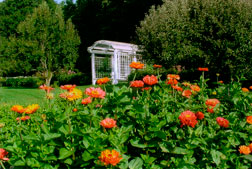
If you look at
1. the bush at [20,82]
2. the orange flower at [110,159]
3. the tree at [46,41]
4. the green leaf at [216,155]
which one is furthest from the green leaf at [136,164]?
the bush at [20,82]

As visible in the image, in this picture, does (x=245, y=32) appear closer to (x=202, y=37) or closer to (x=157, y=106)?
(x=202, y=37)

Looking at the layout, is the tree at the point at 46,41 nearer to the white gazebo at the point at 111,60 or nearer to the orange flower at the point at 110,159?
the white gazebo at the point at 111,60

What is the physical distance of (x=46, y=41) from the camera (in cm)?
1019

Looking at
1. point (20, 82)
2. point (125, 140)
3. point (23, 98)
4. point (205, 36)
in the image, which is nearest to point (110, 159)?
point (125, 140)

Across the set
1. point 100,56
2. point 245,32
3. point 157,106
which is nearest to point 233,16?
point 245,32

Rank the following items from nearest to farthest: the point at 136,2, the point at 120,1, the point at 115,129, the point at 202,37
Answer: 1. the point at 115,129
2. the point at 202,37
3. the point at 136,2
4. the point at 120,1

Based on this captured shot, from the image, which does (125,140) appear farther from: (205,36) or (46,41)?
(46,41)

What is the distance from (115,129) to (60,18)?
10074mm

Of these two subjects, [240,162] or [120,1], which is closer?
[240,162]

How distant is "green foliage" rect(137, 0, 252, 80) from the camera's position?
19.9 feet

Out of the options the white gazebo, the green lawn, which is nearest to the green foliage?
the green lawn

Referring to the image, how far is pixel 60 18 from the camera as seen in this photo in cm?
1050

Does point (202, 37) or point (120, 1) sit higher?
point (120, 1)

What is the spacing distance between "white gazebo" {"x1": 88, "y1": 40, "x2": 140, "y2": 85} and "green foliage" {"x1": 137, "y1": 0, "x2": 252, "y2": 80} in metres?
Answer: 5.25
